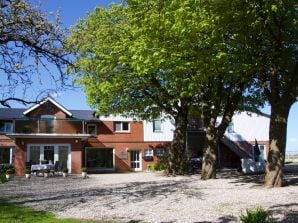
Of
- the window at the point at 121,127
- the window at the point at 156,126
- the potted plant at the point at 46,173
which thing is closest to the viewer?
the potted plant at the point at 46,173

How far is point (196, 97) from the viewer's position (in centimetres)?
2902

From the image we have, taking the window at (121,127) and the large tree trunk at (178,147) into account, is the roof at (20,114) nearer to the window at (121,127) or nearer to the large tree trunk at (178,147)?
the window at (121,127)

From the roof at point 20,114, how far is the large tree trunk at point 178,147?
13.3m

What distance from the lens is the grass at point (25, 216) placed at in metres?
11.6

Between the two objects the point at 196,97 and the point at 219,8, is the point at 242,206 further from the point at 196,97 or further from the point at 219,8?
the point at 196,97

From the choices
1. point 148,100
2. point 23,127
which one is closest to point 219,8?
point 148,100

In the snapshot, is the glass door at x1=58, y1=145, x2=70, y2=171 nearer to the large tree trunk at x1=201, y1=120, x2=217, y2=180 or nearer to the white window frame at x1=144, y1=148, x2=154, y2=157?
the white window frame at x1=144, y1=148, x2=154, y2=157

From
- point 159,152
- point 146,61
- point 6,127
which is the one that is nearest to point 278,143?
point 146,61

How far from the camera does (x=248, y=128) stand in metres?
50.6

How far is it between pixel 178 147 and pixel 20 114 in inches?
675

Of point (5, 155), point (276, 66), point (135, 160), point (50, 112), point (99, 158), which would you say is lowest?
point (135, 160)

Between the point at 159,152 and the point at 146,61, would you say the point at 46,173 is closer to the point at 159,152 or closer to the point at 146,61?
the point at 159,152

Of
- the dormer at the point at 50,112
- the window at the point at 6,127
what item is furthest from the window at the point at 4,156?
the dormer at the point at 50,112

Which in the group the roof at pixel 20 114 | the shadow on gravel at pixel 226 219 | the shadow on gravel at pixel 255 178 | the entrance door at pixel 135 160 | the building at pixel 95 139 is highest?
the roof at pixel 20 114
